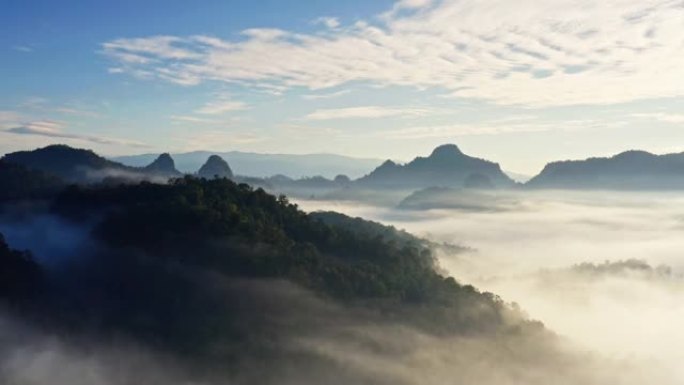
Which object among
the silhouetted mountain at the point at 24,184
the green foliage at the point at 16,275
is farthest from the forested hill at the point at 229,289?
the silhouetted mountain at the point at 24,184

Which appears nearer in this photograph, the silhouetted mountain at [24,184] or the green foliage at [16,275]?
the green foliage at [16,275]

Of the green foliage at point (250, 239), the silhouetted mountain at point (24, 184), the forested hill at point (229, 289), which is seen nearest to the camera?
the forested hill at point (229, 289)

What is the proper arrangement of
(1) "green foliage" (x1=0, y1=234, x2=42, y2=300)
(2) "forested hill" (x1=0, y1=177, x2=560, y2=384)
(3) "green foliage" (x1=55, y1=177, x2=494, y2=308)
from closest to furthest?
1. (2) "forested hill" (x1=0, y1=177, x2=560, y2=384)
2. (1) "green foliage" (x1=0, y1=234, x2=42, y2=300)
3. (3) "green foliage" (x1=55, y1=177, x2=494, y2=308)

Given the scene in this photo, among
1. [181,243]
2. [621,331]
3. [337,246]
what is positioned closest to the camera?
[181,243]

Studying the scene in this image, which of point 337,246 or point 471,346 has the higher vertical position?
point 337,246

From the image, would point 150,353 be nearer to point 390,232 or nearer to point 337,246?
point 337,246

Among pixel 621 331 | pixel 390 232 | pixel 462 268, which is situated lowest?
pixel 621 331

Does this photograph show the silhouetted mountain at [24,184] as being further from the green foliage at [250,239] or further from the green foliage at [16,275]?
the green foliage at [16,275]

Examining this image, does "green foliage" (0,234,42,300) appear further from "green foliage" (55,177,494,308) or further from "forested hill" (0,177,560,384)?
"green foliage" (55,177,494,308)

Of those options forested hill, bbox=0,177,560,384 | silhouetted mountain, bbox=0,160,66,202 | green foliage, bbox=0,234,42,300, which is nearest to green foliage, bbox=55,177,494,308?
forested hill, bbox=0,177,560,384

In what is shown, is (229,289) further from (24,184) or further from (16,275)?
(24,184)

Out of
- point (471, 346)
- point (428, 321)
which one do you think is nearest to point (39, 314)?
point (428, 321)
